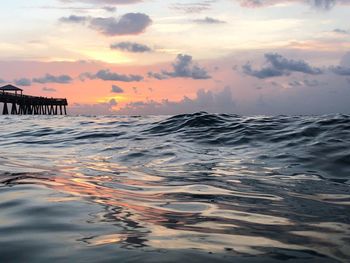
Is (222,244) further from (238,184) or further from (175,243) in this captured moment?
(238,184)

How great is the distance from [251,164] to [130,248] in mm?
4560

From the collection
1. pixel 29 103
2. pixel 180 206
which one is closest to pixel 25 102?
pixel 29 103

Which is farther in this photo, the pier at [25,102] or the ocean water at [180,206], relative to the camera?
the pier at [25,102]

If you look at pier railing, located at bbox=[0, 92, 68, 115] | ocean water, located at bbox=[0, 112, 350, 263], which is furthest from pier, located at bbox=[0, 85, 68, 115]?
ocean water, located at bbox=[0, 112, 350, 263]

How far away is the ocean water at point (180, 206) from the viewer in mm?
2330

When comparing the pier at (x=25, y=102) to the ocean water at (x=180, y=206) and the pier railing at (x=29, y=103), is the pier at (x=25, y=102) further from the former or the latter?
the ocean water at (x=180, y=206)

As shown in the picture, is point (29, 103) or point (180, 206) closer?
point (180, 206)

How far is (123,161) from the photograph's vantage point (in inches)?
287

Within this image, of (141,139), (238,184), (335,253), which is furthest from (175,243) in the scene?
(141,139)

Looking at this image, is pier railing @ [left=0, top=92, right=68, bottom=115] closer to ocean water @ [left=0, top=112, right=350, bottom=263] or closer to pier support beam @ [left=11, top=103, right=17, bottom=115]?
pier support beam @ [left=11, top=103, right=17, bottom=115]

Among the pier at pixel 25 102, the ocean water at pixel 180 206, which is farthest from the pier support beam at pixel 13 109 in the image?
the ocean water at pixel 180 206

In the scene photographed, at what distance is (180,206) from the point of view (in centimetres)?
362

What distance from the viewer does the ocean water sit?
233 cm

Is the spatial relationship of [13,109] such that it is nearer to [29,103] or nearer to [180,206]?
[29,103]
